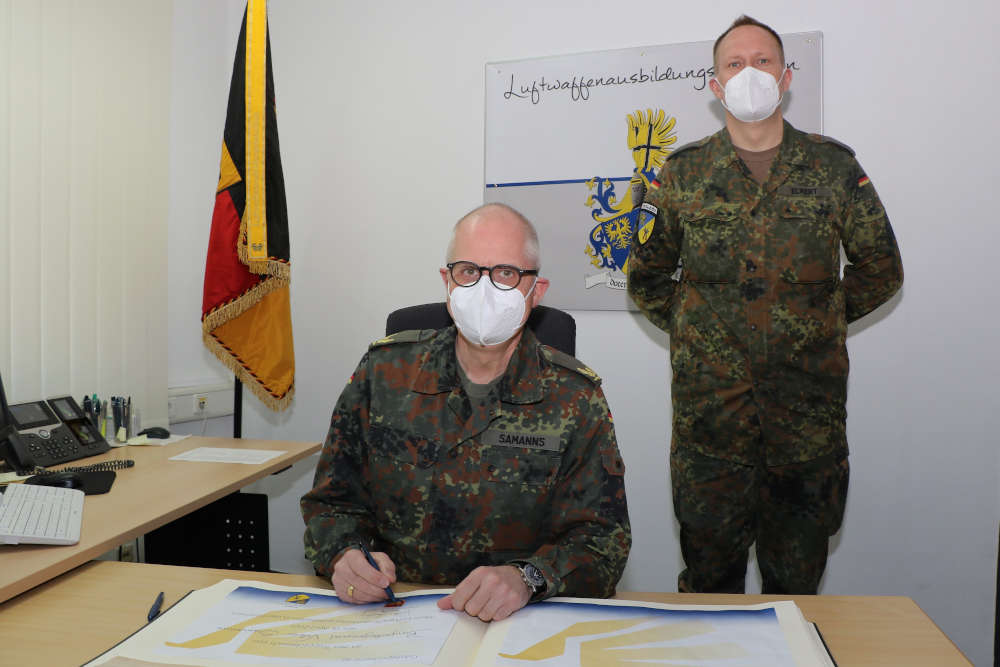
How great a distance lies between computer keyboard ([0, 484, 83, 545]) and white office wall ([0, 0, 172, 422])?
837 millimetres

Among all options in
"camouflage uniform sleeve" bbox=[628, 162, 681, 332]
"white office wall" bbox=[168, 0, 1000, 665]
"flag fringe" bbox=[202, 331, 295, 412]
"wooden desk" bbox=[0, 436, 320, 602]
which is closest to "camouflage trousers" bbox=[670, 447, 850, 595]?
"camouflage uniform sleeve" bbox=[628, 162, 681, 332]

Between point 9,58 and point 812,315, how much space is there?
7.42 ft

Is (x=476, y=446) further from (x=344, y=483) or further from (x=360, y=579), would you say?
(x=360, y=579)

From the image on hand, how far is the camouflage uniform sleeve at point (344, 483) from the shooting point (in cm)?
114

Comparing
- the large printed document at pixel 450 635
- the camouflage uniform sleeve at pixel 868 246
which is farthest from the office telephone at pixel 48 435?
the camouflage uniform sleeve at pixel 868 246

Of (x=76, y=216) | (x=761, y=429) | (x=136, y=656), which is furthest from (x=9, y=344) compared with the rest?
(x=761, y=429)

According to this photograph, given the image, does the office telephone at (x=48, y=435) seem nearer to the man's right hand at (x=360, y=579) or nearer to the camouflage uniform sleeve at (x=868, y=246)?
the man's right hand at (x=360, y=579)

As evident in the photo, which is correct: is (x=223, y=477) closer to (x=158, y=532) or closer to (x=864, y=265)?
(x=158, y=532)

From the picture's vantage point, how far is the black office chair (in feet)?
4.95

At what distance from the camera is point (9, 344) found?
2.06 meters

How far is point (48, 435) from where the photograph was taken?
1909 millimetres

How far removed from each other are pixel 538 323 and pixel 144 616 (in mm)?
887

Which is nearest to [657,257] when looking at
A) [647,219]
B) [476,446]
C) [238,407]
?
[647,219]

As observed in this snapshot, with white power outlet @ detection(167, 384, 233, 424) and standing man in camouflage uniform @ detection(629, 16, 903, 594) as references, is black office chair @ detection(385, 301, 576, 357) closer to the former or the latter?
standing man in camouflage uniform @ detection(629, 16, 903, 594)
